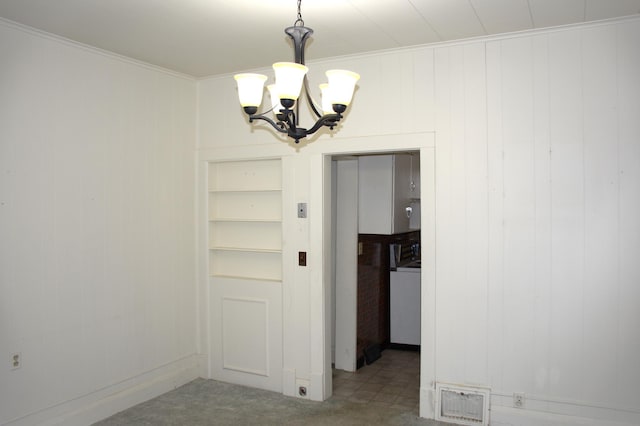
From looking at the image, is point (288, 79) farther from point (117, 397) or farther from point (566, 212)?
point (117, 397)

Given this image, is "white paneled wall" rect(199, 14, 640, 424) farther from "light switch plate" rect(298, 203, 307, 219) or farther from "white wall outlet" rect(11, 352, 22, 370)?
"white wall outlet" rect(11, 352, 22, 370)

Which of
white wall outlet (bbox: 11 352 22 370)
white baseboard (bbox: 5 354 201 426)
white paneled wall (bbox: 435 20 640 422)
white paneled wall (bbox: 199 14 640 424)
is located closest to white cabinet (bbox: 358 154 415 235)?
white paneled wall (bbox: 199 14 640 424)

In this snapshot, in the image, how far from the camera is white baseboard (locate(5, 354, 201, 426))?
11.7 feet

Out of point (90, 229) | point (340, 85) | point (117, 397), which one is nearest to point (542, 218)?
point (340, 85)

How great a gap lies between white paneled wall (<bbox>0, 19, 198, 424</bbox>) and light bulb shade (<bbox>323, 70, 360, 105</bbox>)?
225cm

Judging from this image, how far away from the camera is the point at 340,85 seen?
237 cm

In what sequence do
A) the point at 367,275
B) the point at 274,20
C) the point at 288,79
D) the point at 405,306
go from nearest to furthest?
the point at 288,79, the point at 274,20, the point at 367,275, the point at 405,306

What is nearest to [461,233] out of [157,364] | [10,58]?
[157,364]

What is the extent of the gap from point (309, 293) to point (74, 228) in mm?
1849

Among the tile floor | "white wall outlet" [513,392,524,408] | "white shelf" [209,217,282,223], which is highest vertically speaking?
"white shelf" [209,217,282,223]

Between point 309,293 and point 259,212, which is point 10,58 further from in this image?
point 309,293

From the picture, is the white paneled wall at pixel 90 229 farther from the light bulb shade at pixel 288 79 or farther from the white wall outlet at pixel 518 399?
the white wall outlet at pixel 518 399

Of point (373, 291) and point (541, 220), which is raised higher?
point (541, 220)

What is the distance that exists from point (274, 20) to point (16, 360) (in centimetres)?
272
